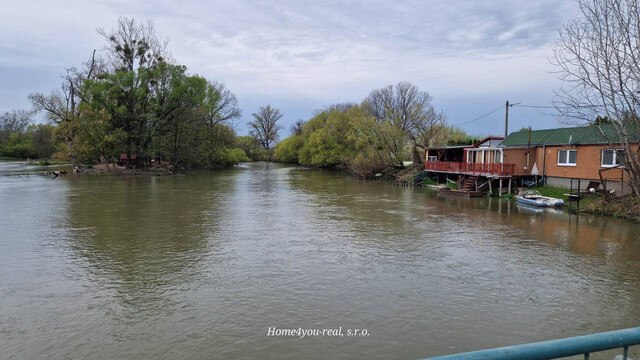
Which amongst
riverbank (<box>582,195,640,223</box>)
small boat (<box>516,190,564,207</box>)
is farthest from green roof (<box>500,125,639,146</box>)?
small boat (<box>516,190,564,207</box>)

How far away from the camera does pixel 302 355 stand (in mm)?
7062

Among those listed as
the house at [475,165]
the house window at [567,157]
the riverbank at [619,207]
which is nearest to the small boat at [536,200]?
the riverbank at [619,207]

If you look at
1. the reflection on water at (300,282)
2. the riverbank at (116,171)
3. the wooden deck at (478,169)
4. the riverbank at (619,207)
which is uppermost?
the wooden deck at (478,169)

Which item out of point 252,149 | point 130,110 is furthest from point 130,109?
point 252,149

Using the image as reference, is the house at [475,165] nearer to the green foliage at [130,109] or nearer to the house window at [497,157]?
the house window at [497,157]

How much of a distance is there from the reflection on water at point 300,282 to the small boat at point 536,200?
11.3ft

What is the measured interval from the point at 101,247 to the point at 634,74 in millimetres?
24030

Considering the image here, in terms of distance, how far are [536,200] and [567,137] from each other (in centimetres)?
671

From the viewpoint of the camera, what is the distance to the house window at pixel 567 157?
87.9 ft

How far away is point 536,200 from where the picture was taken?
957 inches

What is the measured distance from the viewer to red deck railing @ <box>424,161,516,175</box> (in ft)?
94.0

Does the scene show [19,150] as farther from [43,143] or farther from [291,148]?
[291,148]

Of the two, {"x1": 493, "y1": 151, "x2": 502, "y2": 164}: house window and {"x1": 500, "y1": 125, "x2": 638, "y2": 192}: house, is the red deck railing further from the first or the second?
{"x1": 493, "y1": 151, "x2": 502, "y2": 164}: house window

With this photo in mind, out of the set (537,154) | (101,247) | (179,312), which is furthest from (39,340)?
(537,154)
